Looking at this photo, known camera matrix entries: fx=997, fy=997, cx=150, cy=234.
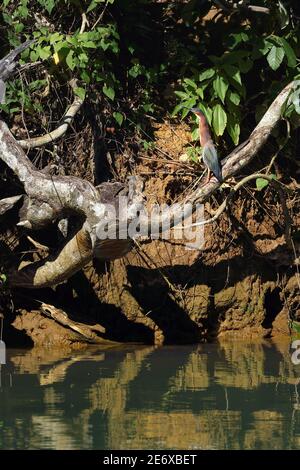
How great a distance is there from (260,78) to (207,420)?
3039 millimetres

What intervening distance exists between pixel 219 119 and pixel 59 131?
1.03m

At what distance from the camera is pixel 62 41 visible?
6109mm

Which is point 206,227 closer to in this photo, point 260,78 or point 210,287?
point 210,287

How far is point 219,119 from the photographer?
6.43 m

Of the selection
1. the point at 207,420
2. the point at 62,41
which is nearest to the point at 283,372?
the point at 207,420

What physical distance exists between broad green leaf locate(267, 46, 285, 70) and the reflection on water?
71.4 inches

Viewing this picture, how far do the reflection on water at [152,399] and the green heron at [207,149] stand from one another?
3.82 ft

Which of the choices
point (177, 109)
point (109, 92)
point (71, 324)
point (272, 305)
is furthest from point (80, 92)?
point (272, 305)

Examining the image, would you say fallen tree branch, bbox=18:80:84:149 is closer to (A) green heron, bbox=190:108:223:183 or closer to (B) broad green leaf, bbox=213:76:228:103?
(A) green heron, bbox=190:108:223:183

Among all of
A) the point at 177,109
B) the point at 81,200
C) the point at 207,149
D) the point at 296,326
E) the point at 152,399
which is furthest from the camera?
the point at 296,326

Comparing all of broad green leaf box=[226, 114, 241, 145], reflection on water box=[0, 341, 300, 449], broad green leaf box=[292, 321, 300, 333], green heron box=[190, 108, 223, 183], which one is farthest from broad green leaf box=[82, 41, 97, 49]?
broad green leaf box=[292, 321, 300, 333]

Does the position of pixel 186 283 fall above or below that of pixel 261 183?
below

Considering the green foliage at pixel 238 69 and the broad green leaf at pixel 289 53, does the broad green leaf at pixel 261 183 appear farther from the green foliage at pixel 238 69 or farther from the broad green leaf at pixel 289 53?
the broad green leaf at pixel 289 53

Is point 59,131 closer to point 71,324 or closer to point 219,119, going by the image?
point 219,119
